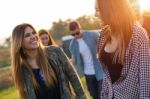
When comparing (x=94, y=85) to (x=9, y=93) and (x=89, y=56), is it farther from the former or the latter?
(x=9, y=93)

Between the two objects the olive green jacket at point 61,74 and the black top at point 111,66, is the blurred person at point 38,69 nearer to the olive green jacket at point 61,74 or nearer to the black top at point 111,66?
the olive green jacket at point 61,74

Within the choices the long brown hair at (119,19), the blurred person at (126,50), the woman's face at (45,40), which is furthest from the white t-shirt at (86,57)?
the long brown hair at (119,19)

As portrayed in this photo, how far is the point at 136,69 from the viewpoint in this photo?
5.10m

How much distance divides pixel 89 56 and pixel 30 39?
3.77 m

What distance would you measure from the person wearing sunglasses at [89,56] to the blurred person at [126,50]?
4.95m

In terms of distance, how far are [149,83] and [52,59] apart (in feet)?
6.35

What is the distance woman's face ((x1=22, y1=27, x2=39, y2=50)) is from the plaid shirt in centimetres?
174

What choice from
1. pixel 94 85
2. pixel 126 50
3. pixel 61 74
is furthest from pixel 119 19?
pixel 94 85

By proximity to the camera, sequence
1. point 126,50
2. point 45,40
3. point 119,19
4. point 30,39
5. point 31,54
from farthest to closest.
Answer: point 45,40
point 31,54
point 30,39
point 126,50
point 119,19

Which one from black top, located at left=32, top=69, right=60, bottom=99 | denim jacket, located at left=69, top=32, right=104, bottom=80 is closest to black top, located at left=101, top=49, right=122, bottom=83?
black top, located at left=32, top=69, right=60, bottom=99

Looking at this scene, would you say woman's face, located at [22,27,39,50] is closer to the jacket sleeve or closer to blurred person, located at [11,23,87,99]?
blurred person, located at [11,23,87,99]

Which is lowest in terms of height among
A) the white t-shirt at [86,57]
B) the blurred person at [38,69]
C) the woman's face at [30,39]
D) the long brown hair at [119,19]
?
the white t-shirt at [86,57]

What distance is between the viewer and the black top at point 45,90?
21.6 feet

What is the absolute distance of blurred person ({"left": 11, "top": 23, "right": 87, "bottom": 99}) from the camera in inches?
262
